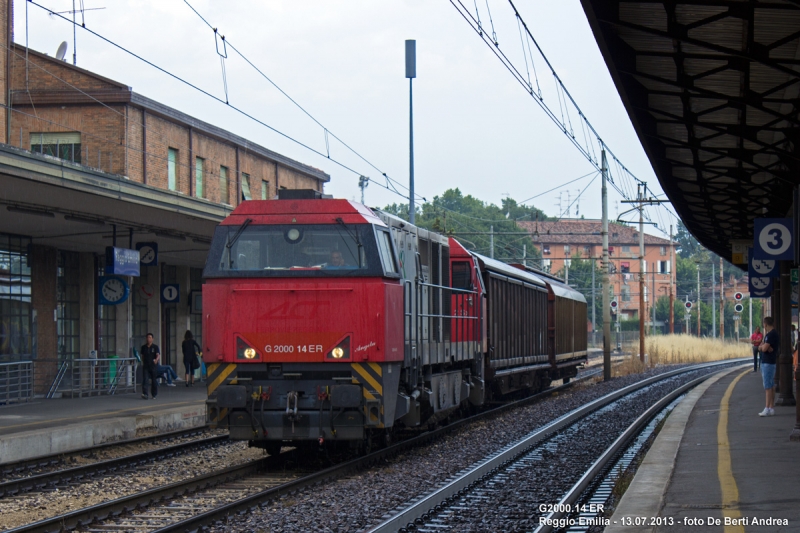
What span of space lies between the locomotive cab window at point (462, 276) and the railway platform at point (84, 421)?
5.85 metres

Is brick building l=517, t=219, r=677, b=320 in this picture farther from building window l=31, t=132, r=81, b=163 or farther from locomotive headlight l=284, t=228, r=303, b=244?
locomotive headlight l=284, t=228, r=303, b=244

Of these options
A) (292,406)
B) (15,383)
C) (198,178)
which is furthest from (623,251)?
(292,406)

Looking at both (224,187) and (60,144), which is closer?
(60,144)

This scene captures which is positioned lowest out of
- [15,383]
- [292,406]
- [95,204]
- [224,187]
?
[15,383]

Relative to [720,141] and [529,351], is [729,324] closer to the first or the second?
[529,351]

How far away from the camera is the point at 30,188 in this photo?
15.4 metres

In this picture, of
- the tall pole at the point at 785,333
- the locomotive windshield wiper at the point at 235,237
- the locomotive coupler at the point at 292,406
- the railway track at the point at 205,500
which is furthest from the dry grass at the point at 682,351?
the locomotive coupler at the point at 292,406

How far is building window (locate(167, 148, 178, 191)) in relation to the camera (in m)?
30.9

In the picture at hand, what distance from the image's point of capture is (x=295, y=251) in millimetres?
11773

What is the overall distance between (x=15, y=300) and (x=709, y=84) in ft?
54.2

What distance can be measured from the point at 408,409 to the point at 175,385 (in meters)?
16.8

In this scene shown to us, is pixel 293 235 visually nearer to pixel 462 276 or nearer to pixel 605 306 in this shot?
pixel 462 276

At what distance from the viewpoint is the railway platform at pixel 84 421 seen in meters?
13.7

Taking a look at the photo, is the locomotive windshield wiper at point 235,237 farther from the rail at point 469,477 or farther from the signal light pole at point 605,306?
the signal light pole at point 605,306
